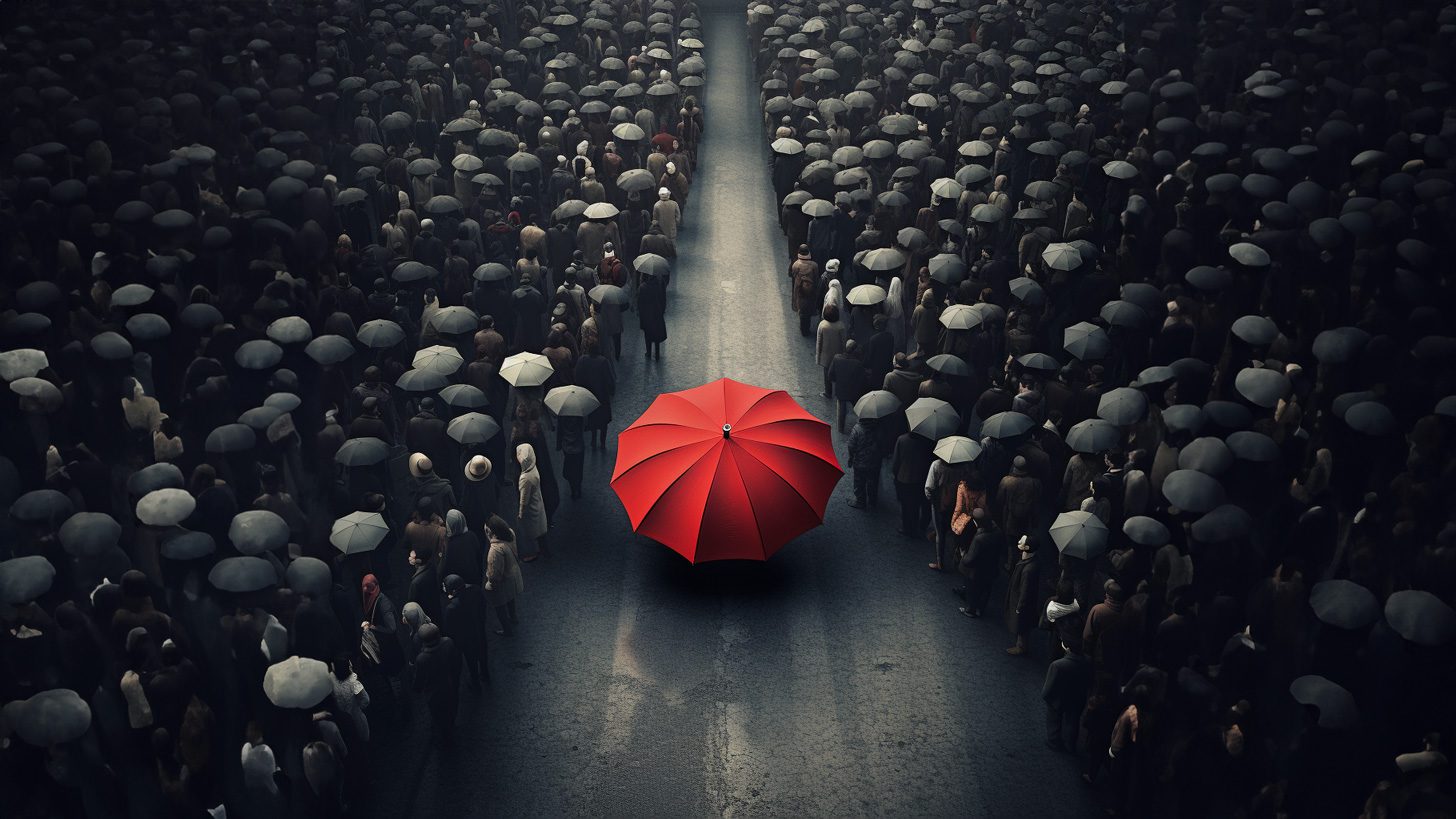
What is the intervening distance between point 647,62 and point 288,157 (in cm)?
797

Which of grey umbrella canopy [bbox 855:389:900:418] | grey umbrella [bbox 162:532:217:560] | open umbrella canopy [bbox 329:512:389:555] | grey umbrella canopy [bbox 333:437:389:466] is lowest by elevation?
grey umbrella canopy [bbox 855:389:900:418]

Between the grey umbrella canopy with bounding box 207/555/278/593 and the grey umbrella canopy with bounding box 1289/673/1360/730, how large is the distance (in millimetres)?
7936

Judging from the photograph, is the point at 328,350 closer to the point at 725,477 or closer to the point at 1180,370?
the point at 725,477

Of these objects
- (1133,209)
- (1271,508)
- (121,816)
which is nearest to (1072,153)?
(1133,209)

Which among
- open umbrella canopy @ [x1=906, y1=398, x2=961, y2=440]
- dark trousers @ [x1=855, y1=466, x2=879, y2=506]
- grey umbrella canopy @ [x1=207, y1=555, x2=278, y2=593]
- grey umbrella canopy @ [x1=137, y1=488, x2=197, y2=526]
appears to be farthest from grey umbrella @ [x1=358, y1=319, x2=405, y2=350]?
open umbrella canopy @ [x1=906, y1=398, x2=961, y2=440]

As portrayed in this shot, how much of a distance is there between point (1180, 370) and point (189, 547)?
9.65m

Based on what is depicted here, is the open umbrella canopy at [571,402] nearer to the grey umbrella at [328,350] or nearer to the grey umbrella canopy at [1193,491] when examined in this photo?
the grey umbrella at [328,350]

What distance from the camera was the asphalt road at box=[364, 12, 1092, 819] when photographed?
10.4 metres

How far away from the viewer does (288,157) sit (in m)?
19.5

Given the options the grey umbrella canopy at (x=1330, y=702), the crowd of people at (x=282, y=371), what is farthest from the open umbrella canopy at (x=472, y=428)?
the grey umbrella canopy at (x=1330, y=702)

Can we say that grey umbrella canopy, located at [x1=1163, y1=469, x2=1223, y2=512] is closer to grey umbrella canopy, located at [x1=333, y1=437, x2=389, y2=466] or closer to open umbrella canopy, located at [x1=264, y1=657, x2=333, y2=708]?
open umbrella canopy, located at [x1=264, y1=657, x2=333, y2=708]

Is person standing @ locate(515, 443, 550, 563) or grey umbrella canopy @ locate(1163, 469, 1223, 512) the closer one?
grey umbrella canopy @ locate(1163, 469, 1223, 512)

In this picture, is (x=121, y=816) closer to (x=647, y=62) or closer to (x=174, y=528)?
(x=174, y=528)

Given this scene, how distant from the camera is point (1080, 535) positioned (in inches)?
431
